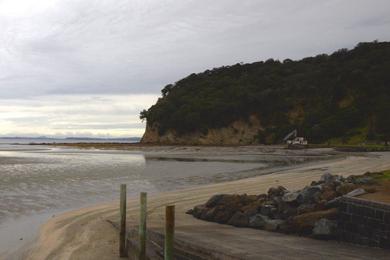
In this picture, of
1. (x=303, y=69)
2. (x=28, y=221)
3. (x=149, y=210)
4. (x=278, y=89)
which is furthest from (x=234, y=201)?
(x=303, y=69)

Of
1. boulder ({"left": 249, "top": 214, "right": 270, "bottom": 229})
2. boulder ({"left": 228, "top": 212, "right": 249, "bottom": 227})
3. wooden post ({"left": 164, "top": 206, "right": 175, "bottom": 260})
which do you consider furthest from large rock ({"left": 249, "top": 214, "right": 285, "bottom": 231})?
wooden post ({"left": 164, "top": 206, "right": 175, "bottom": 260})

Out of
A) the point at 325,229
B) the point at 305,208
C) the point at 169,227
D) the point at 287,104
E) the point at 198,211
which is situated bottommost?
the point at 198,211

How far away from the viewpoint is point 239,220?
483 inches

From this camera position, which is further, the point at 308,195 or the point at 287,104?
the point at 287,104

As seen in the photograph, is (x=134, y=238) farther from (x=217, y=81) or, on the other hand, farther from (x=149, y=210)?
(x=217, y=81)

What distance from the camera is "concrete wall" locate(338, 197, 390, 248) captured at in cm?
892

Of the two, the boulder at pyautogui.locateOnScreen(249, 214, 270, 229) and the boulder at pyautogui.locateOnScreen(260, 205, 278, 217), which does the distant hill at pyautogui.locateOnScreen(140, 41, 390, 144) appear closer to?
the boulder at pyautogui.locateOnScreen(260, 205, 278, 217)

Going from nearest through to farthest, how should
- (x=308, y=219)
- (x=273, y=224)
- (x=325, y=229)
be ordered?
(x=325, y=229) → (x=308, y=219) → (x=273, y=224)

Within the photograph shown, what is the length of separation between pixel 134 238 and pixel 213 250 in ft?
9.04

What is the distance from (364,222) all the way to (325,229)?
3.31 ft

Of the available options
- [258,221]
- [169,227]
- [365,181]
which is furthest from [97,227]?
[365,181]

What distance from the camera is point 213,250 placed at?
28.2 feet

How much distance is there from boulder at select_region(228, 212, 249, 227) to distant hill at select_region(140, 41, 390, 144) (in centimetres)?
4585

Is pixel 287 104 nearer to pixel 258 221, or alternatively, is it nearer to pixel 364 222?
pixel 258 221
